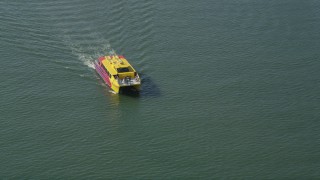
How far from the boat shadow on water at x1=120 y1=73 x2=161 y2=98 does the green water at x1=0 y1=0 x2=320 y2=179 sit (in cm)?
14

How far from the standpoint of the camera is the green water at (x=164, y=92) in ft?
126

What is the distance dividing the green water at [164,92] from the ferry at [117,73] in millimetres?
720

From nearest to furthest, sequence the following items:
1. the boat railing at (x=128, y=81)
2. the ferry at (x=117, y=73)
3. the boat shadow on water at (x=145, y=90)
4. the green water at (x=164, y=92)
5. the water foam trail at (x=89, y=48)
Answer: the green water at (x=164, y=92) < the boat railing at (x=128, y=81) < the ferry at (x=117, y=73) < the boat shadow on water at (x=145, y=90) < the water foam trail at (x=89, y=48)

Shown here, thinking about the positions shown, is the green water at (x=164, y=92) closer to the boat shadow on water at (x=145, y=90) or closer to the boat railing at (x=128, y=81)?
the boat shadow on water at (x=145, y=90)

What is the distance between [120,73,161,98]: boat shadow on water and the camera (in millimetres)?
45188

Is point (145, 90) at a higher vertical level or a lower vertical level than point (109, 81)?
lower

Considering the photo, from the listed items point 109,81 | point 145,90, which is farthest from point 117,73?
point 145,90

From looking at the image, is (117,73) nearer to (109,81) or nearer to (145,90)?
(109,81)

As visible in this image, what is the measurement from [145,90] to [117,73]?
2245 millimetres

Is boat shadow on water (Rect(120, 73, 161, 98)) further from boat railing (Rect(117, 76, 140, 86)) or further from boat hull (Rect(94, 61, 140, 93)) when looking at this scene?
boat railing (Rect(117, 76, 140, 86))

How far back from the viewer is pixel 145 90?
150ft

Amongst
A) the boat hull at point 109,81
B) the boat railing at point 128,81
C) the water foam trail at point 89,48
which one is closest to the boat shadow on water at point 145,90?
the boat hull at point 109,81

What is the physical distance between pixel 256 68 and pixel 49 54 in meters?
15.2

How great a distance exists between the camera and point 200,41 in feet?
172
